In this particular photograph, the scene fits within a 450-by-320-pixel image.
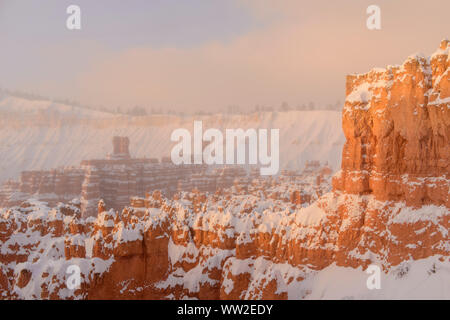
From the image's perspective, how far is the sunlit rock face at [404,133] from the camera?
17.3 meters

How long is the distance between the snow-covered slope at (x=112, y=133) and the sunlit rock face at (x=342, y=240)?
252 ft

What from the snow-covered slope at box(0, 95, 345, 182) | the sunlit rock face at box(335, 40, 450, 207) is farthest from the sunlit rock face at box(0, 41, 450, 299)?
the snow-covered slope at box(0, 95, 345, 182)

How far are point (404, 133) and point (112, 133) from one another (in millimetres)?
118647

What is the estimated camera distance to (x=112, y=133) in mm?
127750

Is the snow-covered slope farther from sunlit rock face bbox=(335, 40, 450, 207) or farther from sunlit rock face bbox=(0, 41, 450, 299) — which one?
sunlit rock face bbox=(335, 40, 450, 207)

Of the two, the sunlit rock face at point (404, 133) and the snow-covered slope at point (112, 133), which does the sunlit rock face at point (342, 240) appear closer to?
the sunlit rock face at point (404, 133)

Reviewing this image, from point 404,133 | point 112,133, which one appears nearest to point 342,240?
point 404,133

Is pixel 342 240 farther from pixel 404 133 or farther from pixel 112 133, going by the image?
pixel 112 133

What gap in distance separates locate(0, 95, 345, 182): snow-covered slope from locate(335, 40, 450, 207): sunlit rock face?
77.1m

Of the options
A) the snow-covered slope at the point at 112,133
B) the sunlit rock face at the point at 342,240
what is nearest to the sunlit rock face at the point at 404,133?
the sunlit rock face at the point at 342,240
